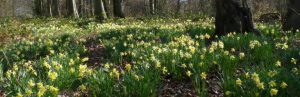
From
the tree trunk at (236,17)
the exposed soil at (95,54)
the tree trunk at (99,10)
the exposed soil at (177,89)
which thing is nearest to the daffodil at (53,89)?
the exposed soil at (177,89)

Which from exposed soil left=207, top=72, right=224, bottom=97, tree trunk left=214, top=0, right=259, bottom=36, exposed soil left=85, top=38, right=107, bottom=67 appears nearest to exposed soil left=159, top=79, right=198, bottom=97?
exposed soil left=207, top=72, right=224, bottom=97

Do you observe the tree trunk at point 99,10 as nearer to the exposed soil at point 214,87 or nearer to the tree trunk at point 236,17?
the tree trunk at point 236,17

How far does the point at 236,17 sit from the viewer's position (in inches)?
324

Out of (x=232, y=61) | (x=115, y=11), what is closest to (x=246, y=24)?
(x=232, y=61)

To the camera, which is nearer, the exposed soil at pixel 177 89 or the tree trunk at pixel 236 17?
the exposed soil at pixel 177 89

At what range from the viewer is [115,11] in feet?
67.3

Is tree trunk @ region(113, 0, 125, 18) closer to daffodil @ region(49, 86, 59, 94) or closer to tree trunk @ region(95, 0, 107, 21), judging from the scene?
tree trunk @ region(95, 0, 107, 21)

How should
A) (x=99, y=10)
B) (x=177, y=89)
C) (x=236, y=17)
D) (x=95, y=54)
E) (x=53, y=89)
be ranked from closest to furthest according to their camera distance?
(x=53, y=89) → (x=177, y=89) → (x=95, y=54) → (x=236, y=17) → (x=99, y=10)

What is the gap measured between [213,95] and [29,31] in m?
10.3

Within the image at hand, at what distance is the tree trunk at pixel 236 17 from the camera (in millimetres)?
8219

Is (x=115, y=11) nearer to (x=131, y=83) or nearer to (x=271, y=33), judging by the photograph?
(x=271, y=33)

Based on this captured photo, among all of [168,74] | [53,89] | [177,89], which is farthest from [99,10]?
[53,89]

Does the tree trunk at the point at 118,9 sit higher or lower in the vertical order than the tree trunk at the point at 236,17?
lower

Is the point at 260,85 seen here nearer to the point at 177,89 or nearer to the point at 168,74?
the point at 177,89
